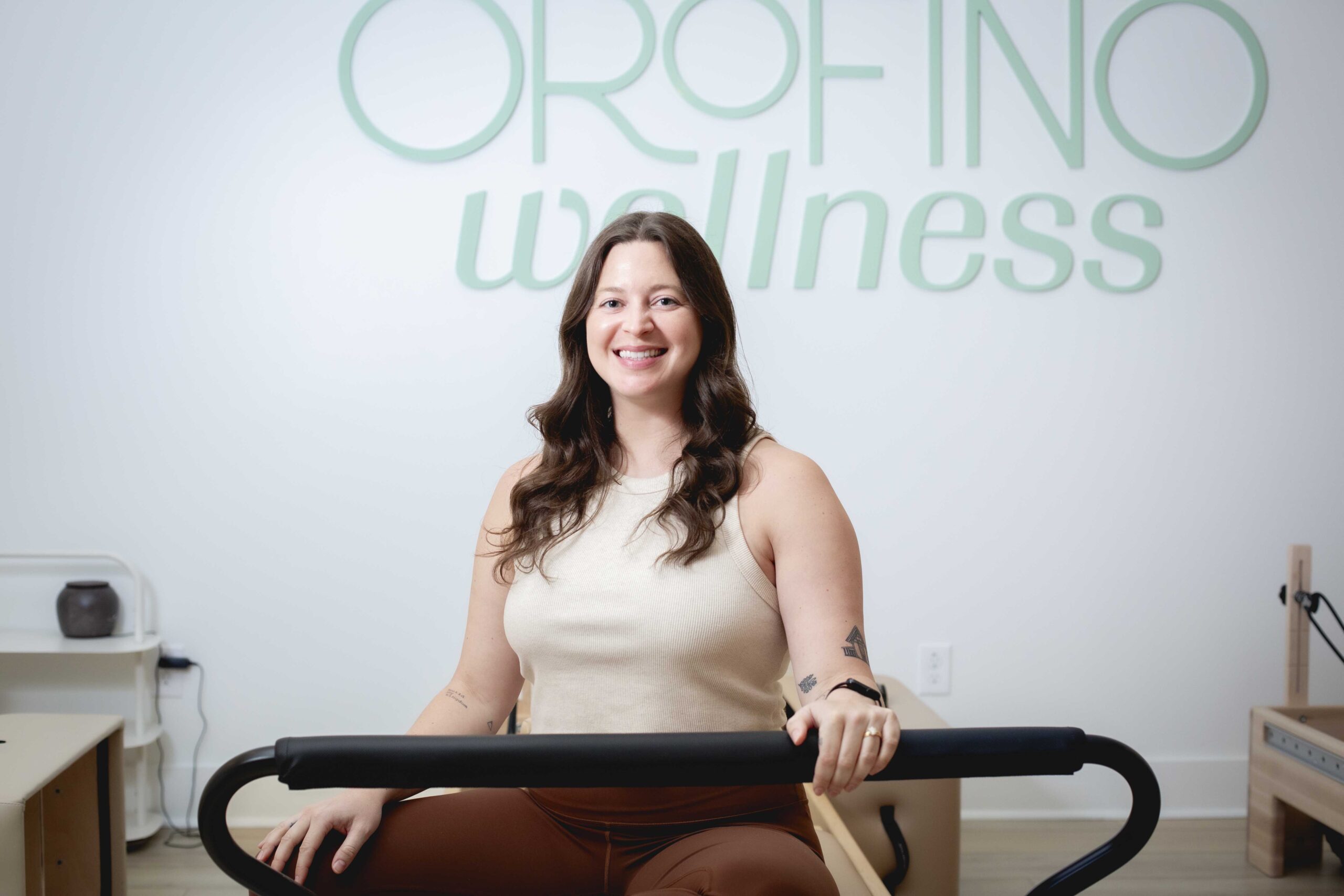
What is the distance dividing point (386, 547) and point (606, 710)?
1.55 m

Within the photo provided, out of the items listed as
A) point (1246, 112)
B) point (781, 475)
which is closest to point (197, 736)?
point (781, 475)

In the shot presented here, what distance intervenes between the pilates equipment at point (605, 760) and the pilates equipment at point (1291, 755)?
5.60ft

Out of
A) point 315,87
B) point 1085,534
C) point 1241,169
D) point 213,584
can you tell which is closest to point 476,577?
point 213,584

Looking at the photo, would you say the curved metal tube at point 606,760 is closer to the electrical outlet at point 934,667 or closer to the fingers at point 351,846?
the fingers at point 351,846

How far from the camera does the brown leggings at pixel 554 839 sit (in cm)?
107

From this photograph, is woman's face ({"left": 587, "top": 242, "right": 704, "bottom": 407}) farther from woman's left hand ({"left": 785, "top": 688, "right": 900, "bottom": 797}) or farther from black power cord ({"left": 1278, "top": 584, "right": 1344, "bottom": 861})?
black power cord ({"left": 1278, "top": 584, "right": 1344, "bottom": 861})

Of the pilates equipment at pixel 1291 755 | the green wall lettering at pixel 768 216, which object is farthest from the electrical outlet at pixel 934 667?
the green wall lettering at pixel 768 216

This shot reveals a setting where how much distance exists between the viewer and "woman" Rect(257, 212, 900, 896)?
107 cm

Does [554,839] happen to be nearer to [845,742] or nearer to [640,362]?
[845,742]

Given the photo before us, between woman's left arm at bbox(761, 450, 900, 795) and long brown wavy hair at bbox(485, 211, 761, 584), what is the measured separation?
0.22 feet

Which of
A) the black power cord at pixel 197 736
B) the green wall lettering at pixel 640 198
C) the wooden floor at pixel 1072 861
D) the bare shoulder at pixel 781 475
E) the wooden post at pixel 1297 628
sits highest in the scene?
the green wall lettering at pixel 640 198

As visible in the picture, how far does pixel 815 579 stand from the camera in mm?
1154

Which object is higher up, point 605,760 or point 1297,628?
point 605,760

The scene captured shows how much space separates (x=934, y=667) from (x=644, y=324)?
168 cm
